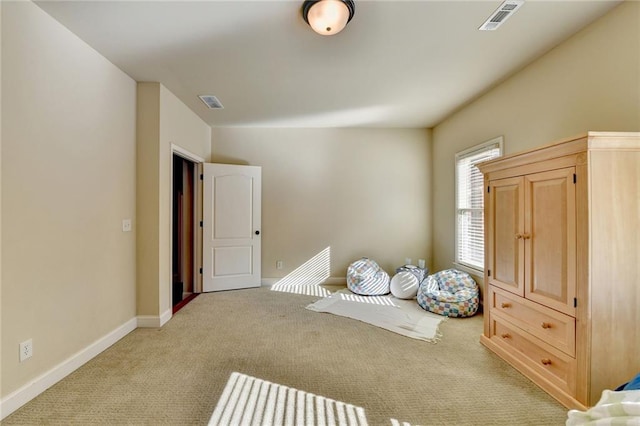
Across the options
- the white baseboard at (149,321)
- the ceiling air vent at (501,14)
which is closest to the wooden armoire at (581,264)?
the ceiling air vent at (501,14)

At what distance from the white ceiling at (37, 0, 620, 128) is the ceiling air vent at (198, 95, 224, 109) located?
0.09 metres

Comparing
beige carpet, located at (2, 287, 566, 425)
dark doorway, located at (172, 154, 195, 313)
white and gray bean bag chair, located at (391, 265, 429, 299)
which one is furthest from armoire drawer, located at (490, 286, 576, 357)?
dark doorway, located at (172, 154, 195, 313)

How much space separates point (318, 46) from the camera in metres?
2.27

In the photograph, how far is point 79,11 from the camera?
1.87 meters

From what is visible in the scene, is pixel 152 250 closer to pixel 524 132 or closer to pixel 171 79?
pixel 171 79

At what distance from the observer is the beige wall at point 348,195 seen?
4582 millimetres

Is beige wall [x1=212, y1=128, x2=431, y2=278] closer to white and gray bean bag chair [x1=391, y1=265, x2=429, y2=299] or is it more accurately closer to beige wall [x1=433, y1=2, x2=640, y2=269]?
white and gray bean bag chair [x1=391, y1=265, x2=429, y2=299]

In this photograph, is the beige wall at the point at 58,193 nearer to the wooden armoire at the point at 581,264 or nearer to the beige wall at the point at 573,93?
the wooden armoire at the point at 581,264

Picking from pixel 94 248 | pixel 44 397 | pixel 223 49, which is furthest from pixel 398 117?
pixel 44 397

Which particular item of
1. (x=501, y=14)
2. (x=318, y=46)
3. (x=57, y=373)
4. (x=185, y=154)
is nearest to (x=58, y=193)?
(x=57, y=373)

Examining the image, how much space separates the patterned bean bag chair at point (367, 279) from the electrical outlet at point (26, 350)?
333 centimetres

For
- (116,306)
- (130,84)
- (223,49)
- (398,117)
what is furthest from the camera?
(398,117)

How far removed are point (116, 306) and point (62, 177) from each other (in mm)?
1282

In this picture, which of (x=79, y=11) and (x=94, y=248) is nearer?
(x=79, y=11)
